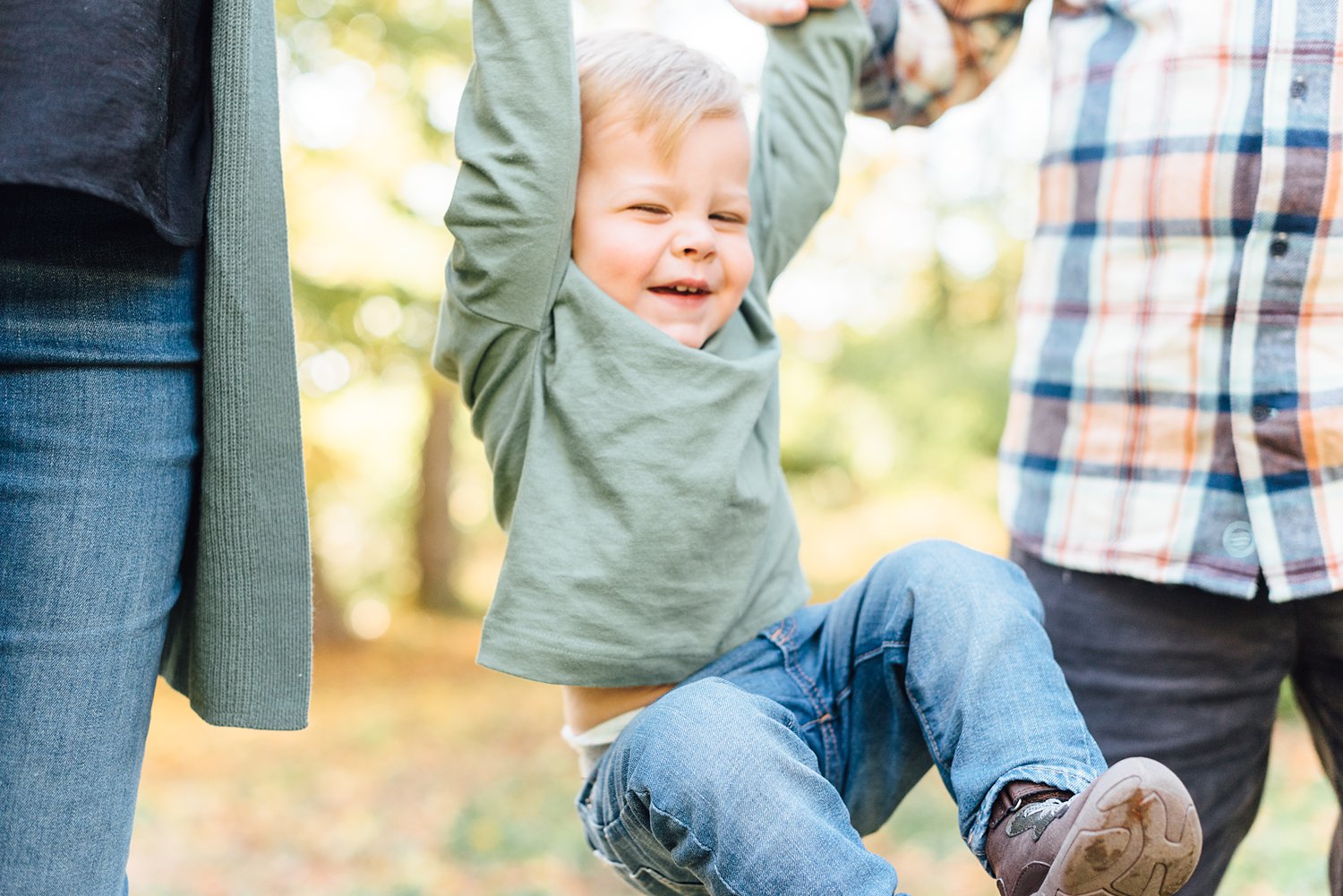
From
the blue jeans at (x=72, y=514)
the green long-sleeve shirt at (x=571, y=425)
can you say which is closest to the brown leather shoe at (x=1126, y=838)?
the green long-sleeve shirt at (x=571, y=425)

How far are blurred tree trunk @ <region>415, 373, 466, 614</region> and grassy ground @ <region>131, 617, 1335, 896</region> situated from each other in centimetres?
195

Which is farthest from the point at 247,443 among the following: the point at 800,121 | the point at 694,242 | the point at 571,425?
the point at 800,121

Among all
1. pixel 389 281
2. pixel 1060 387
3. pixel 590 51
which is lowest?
pixel 389 281

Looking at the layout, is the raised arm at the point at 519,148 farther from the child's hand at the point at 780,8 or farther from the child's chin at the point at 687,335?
the child's hand at the point at 780,8

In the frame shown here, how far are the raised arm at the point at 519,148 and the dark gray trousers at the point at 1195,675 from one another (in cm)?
96

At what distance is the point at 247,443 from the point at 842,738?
2.85 ft

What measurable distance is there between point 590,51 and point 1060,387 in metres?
0.88

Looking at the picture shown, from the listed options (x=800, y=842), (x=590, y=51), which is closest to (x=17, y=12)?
(x=590, y=51)

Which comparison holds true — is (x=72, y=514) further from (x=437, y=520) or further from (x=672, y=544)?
(x=437, y=520)

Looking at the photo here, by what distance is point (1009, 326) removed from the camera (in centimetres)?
757

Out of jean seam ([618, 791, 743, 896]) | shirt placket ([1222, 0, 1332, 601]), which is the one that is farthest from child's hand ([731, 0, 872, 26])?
jean seam ([618, 791, 743, 896])

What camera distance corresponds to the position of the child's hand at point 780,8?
184 centimetres

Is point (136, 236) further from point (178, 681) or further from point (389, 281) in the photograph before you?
point (389, 281)

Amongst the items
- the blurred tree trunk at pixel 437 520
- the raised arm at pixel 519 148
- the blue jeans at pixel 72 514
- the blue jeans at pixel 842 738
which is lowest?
the blurred tree trunk at pixel 437 520
